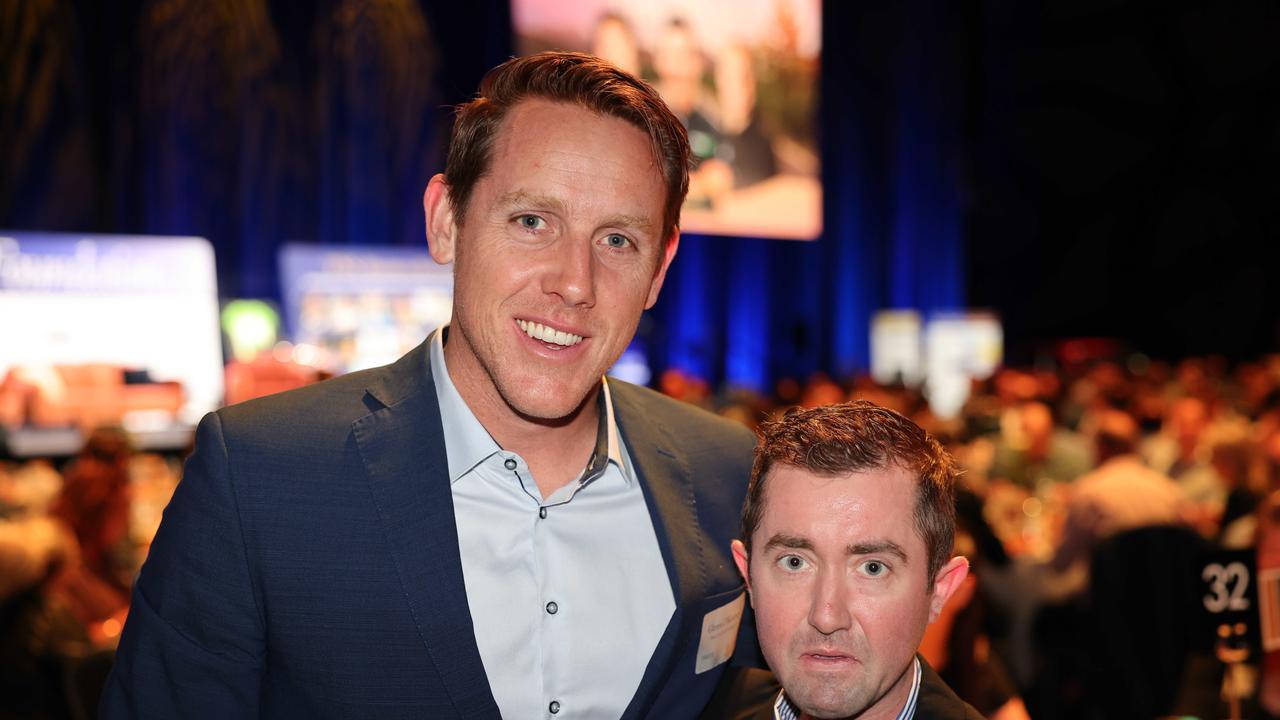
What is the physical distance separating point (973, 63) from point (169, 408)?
13806mm

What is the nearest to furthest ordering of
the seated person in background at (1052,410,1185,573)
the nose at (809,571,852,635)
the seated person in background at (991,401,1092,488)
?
1. the nose at (809,571,852,635)
2. the seated person in background at (1052,410,1185,573)
3. the seated person in background at (991,401,1092,488)

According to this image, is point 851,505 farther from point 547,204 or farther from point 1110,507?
point 1110,507

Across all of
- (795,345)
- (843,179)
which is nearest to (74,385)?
(795,345)

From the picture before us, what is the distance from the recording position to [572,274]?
1.35 metres

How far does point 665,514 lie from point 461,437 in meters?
0.31

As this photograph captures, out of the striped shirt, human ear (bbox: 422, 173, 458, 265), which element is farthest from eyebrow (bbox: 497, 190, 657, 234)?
the striped shirt

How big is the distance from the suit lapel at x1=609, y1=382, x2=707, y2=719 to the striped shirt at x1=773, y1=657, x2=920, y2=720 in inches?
6.0

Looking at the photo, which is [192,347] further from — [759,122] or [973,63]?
[973,63]

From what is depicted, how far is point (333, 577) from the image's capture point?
4.29ft

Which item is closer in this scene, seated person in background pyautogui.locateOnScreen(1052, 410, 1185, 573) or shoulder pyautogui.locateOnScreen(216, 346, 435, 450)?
shoulder pyautogui.locateOnScreen(216, 346, 435, 450)

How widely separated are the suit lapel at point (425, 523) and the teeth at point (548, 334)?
0.64ft

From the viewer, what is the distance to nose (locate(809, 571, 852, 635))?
1.20 metres

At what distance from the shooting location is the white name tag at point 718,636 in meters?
1.49

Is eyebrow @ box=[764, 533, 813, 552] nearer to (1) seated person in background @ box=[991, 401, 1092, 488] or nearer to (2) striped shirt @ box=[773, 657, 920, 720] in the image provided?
(2) striped shirt @ box=[773, 657, 920, 720]
